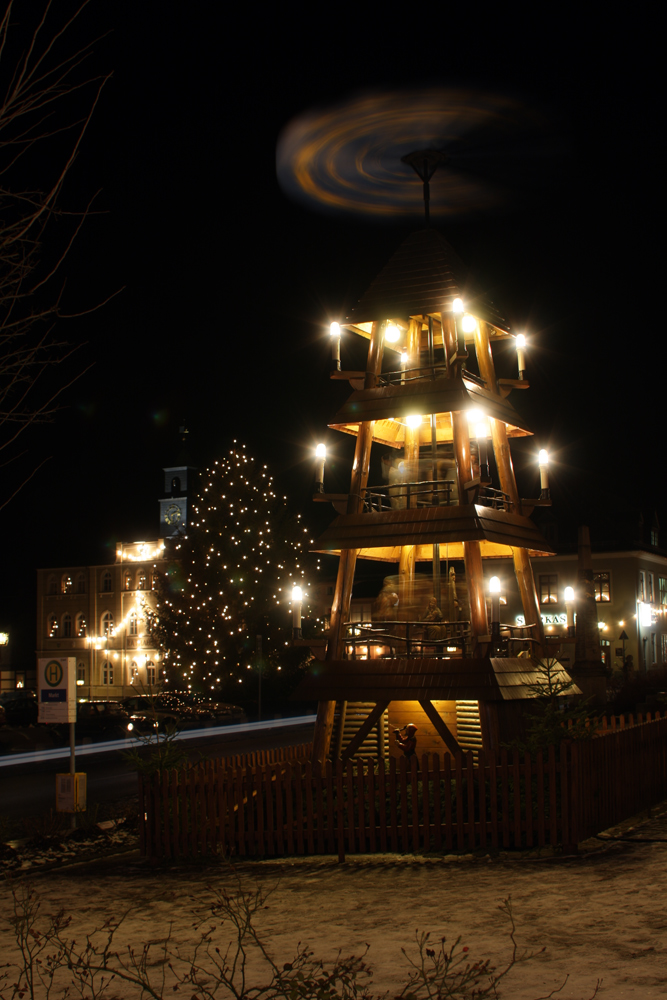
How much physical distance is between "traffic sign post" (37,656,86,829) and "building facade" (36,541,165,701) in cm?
6099

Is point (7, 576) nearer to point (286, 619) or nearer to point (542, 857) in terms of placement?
point (286, 619)

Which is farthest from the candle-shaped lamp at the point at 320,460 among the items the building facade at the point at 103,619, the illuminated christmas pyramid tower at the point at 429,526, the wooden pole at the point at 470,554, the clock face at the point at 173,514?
the clock face at the point at 173,514

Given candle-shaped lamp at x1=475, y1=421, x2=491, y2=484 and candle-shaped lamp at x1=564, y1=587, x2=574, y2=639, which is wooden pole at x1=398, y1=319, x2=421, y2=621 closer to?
candle-shaped lamp at x1=475, y1=421, x2=491, y2=484

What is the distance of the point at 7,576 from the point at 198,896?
85088 millimetres

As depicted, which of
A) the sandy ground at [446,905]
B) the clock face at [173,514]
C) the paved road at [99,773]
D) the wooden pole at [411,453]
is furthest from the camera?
the clock face at [173,514]

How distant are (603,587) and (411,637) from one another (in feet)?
168

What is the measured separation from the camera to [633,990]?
22.7ft

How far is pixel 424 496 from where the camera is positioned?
18.1 metres

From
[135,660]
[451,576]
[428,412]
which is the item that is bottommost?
[135,660]

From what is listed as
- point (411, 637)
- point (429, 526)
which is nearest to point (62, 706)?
point (411, 637)

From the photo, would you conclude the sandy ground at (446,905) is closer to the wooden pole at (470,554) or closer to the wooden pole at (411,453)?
the wooden pole at (470,554)

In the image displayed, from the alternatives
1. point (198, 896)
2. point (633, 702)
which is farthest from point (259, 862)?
point (633, 702)

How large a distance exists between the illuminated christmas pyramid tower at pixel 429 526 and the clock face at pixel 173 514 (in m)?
63.7

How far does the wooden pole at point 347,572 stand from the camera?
16344 mm
